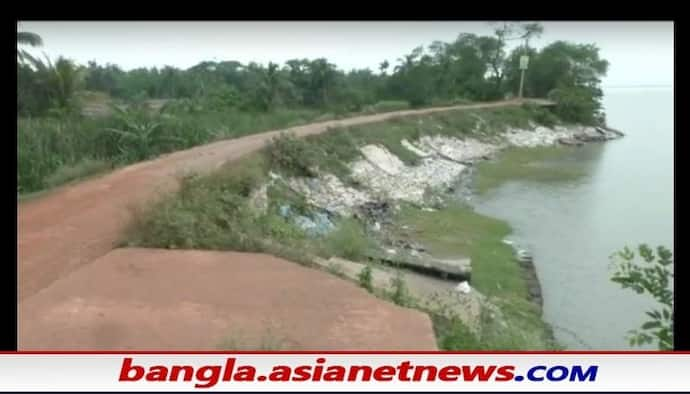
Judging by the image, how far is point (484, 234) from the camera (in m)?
10.1

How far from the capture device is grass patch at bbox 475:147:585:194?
1622 cm

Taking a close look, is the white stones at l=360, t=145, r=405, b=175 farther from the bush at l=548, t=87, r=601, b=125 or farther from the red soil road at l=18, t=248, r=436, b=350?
the bush at l=548, t=87, r=601, b=125

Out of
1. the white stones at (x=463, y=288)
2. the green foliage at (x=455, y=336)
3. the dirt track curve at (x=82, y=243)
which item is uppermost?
the dirt track curve at (x=82, y=243)

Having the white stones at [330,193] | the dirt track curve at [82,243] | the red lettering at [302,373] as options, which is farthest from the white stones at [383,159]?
the red lettering at [302,373]

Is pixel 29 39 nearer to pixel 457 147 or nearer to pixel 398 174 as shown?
pixel 398 174

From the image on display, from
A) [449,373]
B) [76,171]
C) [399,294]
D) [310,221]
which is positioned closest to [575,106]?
[310,221]

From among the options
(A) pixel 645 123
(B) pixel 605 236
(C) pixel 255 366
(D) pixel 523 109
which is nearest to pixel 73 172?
(C) pixel 255 366

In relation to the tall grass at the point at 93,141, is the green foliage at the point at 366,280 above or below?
below

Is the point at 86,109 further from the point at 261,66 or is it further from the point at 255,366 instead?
the point at 255,366

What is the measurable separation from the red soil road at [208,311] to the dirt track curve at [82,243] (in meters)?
0.02

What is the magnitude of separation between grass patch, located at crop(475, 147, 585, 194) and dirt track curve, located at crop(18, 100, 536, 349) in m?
9.00

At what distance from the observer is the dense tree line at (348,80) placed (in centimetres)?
1419

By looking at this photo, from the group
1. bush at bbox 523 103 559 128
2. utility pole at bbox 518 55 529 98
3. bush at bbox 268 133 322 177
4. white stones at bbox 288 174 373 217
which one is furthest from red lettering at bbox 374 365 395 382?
utility pole at bbox 518 55 529 98

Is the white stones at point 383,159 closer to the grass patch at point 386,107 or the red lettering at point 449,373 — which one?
the grass patch at point 386,107
